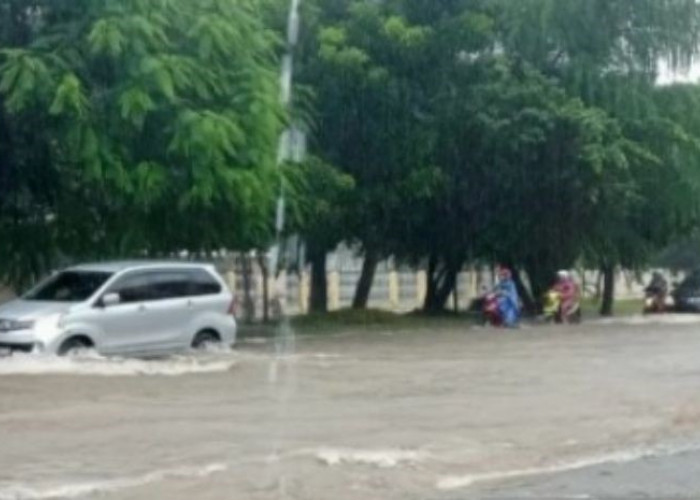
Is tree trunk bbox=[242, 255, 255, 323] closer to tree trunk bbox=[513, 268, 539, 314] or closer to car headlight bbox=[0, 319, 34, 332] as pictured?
tree trunk bbox=[513, 268, 539, 314]

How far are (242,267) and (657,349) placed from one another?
42.9ft

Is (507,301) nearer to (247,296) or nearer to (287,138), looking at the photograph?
(247,296)

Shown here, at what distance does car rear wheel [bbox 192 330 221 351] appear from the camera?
103 ft

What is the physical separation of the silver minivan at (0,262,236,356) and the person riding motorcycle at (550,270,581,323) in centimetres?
1465

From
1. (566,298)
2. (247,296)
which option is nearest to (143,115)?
Answer: (247,296)

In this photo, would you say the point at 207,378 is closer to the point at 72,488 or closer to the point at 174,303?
the point at 174,303

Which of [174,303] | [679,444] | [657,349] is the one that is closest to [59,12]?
[174,303]

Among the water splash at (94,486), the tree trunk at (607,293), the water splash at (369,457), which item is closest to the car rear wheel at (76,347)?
the water splash at (369,457)

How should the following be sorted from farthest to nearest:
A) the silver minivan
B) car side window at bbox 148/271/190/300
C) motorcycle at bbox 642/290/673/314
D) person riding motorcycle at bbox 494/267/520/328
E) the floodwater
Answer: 1. motorcycle at bbox 642/290/673/314
2. person riding motorcycle at bbox 494/267/520/328
3. car side window at bbox 148/271/190/300
4. the silver minivan
5. the floodwater

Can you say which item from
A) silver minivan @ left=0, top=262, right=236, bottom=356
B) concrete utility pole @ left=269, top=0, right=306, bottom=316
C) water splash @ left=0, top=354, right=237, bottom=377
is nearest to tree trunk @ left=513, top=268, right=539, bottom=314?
concrete utility pole @ left=269, top=0, right=306, bottom=316

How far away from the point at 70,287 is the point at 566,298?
17.9 m

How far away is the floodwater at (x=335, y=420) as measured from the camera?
55.2 feet

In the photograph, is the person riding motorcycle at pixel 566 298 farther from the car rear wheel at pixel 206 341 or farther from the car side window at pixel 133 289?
the car side window at pixel 133 289

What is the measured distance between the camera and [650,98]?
4478 centimetres
